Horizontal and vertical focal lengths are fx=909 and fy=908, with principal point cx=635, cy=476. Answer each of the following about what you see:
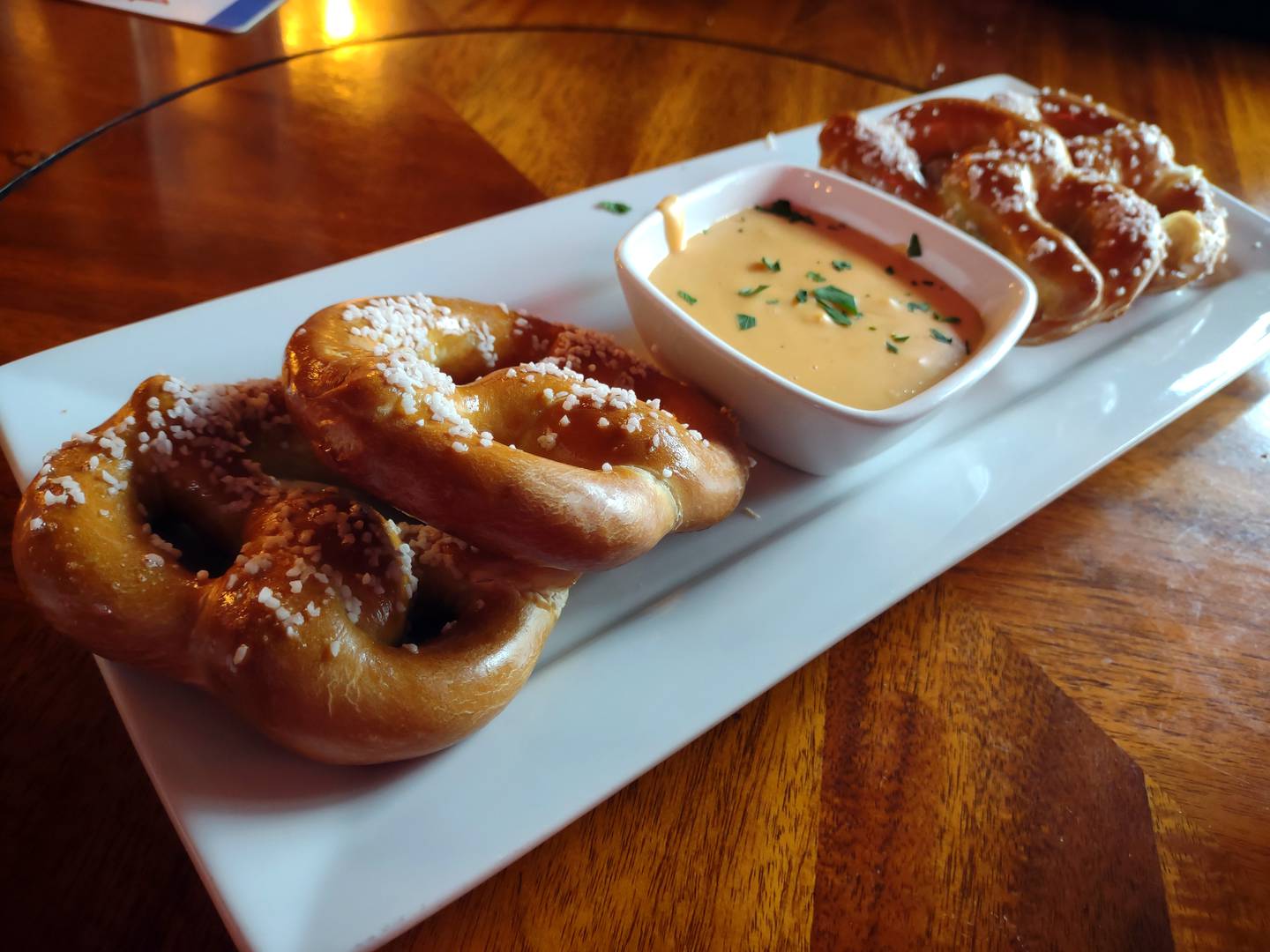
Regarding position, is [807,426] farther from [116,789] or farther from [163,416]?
[116,789]

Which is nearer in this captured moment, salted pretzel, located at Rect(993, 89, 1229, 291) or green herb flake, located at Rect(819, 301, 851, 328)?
green herb flake, located at Rect(819, 301, 851, 328)

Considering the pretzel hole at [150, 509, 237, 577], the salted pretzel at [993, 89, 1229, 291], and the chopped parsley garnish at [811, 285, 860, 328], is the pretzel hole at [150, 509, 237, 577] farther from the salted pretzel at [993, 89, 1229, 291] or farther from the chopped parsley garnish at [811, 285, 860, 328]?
the salted pretzel at [993, 89, 1229, 291]

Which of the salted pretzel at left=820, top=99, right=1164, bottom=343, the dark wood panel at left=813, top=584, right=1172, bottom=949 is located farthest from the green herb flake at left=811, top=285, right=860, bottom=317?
the dark wood panel at left=813, top=584, right=1172, bottom=949

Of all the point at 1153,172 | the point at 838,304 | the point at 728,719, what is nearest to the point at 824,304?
the point at 838,304

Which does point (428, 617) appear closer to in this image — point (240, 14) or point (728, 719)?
point (728, 719)

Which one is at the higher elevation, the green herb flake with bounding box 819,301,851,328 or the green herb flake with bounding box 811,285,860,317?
the green herb flake with bounding box 811,285,860,317

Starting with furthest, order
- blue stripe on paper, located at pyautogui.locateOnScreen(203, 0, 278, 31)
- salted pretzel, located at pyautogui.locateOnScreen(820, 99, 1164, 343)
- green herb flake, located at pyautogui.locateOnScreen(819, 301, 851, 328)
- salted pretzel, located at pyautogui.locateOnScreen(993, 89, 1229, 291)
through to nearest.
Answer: blue stripe on paper, located at pyautogui.locateOnScreen(203, 0, 278, 31), salted pretzel, located at pyautogui.locateOnScreen(993, 89, 1229, 291), salted pretzel, located at pyautogui.locateOnScreen(820, 99, 1164, 343), green herb flake, located at pyautogui.locateOnScreen(819, 301, 851, 328)
